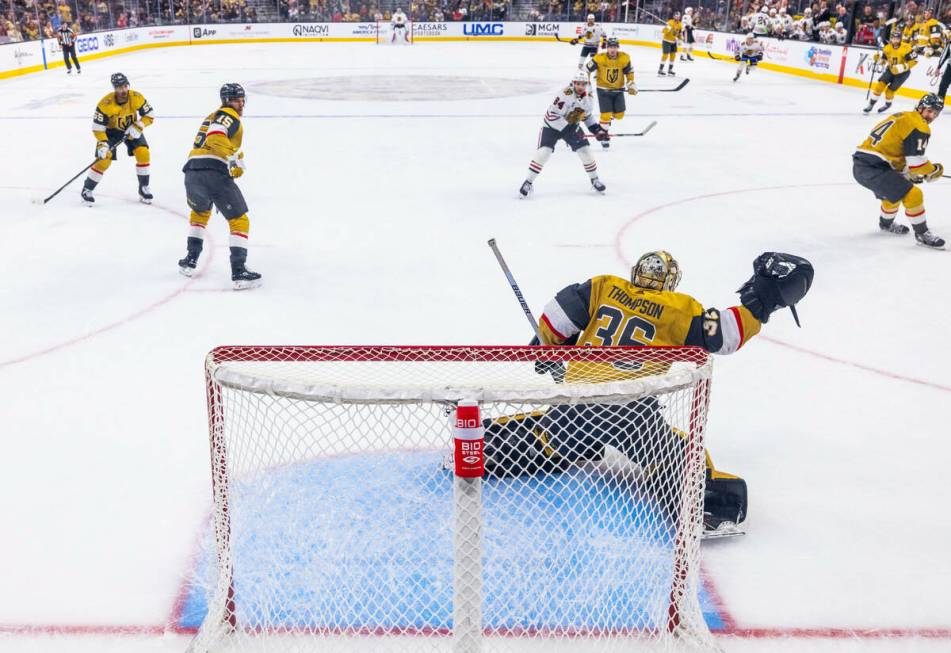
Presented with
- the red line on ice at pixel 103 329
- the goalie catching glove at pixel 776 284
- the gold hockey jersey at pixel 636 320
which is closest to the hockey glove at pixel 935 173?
the goalie catching glove at pixel 776 284

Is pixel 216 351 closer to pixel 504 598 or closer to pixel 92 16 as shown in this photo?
pixel 504 598

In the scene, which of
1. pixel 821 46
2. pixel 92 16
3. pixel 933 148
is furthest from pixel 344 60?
pixel 933 148

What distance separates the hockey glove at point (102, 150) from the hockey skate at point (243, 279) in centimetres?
269

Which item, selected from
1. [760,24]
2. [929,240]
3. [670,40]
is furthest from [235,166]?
[760,24]

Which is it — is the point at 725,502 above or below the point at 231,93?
below

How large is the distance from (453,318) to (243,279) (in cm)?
143

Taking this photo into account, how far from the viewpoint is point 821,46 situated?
1662 cm

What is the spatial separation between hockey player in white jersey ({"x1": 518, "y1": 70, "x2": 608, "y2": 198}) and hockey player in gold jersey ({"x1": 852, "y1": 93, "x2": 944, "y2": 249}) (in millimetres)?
2288

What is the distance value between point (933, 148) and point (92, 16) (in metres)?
19.9

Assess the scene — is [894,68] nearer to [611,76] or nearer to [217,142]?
→ [611,76]

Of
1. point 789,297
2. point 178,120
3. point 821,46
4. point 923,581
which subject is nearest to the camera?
point 923,581

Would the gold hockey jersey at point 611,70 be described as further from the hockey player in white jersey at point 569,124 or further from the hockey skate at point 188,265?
the hockey skate at point 188,265

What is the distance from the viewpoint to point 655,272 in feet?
9.08

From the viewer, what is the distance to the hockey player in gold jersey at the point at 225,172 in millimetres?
5094
